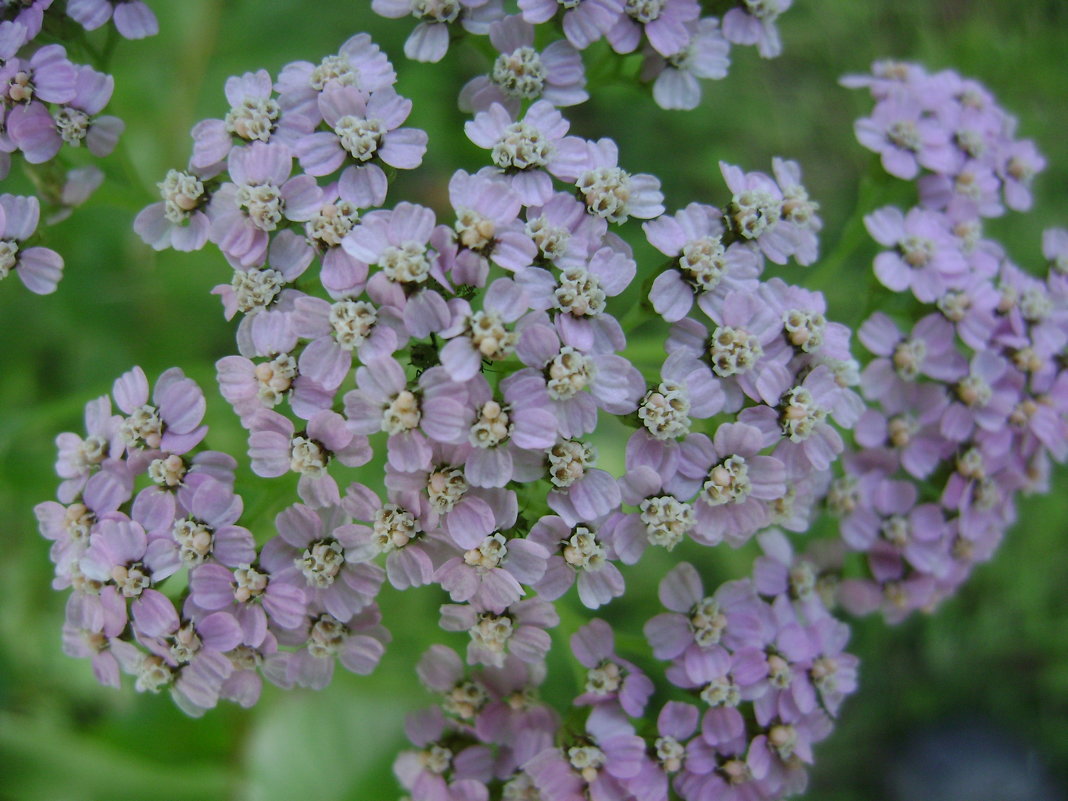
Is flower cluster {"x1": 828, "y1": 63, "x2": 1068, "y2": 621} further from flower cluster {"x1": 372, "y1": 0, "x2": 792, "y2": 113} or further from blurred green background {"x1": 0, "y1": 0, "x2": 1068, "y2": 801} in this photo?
flower cluster {"x1": 372, "y1": 0, "x2": 792, "y2": 113}

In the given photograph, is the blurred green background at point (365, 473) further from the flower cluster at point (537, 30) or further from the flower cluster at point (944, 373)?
the flower cluster at point (537, 30)

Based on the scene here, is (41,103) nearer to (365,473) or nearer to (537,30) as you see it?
(537,30)

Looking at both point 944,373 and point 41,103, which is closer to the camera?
point 41,103

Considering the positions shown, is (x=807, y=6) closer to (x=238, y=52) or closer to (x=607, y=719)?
(x=238, y=52)

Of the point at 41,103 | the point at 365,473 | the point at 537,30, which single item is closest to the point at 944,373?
the point at 537,30

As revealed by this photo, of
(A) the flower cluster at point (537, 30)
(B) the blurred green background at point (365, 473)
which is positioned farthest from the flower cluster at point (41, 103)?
(A) the flower cluster at point (537, 30)

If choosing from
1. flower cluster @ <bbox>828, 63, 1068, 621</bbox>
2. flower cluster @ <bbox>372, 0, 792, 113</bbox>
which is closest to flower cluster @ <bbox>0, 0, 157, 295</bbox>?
flower cluster @ <bbox>372, 0, 792, 113</bbox>
